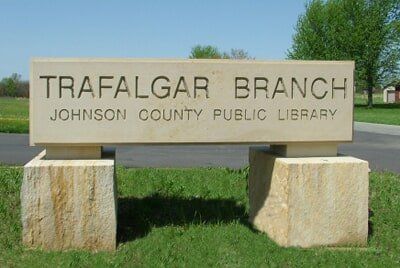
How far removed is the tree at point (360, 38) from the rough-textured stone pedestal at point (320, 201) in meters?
39.7

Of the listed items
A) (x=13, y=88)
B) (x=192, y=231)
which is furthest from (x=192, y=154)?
(x=13, y=88)

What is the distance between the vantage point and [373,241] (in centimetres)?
490

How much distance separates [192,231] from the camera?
5.02 m

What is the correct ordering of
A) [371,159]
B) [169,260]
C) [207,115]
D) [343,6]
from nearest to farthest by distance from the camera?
[169,260] → [207,115] → [371,159] → [343,6]

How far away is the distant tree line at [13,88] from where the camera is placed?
278 ft

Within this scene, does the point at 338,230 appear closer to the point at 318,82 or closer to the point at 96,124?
the point at 318,82


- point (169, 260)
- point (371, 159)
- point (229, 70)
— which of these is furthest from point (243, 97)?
point (371, 159)

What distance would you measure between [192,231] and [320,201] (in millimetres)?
1238

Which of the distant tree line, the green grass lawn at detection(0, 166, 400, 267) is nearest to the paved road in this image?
the green grass lawn at detection(0, 166, 400, 267)

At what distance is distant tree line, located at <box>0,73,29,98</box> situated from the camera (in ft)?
278

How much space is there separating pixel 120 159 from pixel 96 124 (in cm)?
592

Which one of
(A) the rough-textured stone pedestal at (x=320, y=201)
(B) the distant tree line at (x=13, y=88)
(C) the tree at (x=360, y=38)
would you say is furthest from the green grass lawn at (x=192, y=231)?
(B) the distant tree line at (x=13, y=88)

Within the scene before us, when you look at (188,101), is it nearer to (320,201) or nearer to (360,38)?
(320,201)

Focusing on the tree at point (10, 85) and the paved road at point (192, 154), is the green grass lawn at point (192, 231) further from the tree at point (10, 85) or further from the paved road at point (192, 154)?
the tree at point (10, 85)
